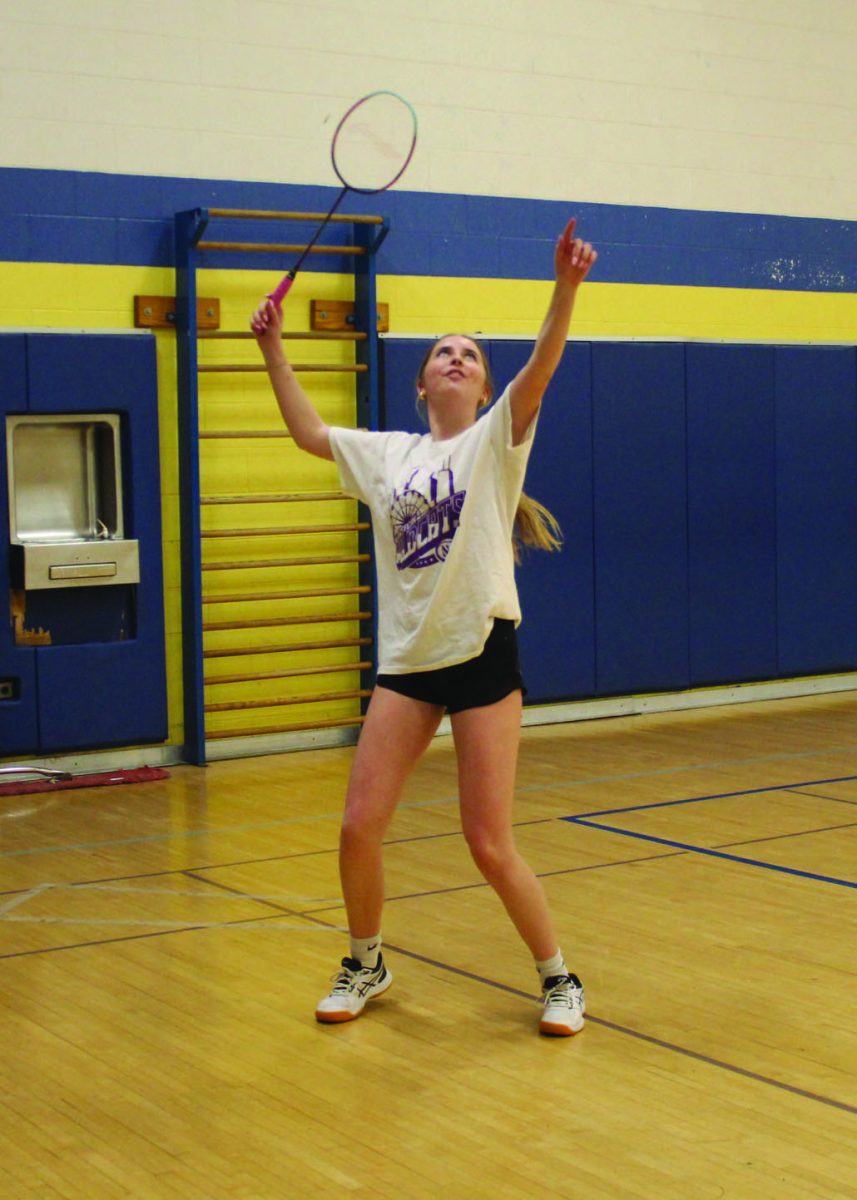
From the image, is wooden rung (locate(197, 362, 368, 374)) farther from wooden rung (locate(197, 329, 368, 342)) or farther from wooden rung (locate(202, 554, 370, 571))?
wooden rung (locate(202, 554, 370, 571))

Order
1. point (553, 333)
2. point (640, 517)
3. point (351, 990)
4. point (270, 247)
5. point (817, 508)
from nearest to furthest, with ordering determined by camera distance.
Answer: point (553, 333), point (351, 990), point (270, 247), point (640, 517), point (817, 508)

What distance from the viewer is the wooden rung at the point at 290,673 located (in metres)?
6.76

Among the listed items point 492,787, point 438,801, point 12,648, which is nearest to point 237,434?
point 12,648

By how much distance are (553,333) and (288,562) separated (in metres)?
3.93

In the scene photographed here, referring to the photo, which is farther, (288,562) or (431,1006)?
(288,562)

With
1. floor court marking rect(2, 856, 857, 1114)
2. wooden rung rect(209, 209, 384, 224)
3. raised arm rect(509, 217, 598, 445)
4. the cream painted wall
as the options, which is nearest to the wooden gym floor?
floor court marking rect(2, 856, 857, 1114)

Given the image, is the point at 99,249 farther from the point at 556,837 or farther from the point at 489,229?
the point at 556,837

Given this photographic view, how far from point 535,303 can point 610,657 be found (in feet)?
5.82

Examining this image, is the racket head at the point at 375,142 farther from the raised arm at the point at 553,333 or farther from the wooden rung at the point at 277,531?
the wooden rung at the point at 277,531

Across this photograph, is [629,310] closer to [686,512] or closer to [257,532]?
[686,512]

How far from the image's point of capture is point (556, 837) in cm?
527

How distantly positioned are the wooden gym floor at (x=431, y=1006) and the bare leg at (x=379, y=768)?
39 cm

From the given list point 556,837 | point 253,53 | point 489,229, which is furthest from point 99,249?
point 556,837

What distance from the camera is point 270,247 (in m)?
6.72
